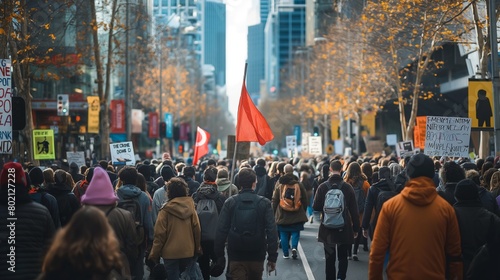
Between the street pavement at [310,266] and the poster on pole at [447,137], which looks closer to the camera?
the street pavement at [310,266]

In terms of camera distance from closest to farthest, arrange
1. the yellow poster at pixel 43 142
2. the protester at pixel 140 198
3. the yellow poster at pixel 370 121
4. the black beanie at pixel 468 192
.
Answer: the black beanie at pixel 468 192 → the protester at pixel 140 198 → the yellow poster at pixel 43 142 → the yellow poster at pixel 370 121

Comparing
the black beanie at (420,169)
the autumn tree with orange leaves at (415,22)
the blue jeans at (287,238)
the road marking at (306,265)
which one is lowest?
the road marking at (306,265)

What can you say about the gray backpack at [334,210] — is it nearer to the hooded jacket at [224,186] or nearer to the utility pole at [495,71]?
the hooded jacket at [224,186]

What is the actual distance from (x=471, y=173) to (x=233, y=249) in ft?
12.9

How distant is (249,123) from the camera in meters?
14.0

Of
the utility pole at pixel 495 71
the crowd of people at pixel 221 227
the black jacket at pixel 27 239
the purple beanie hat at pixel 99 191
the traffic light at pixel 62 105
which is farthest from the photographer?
the traffic light at pixel 62 105

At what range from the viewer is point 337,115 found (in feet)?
238

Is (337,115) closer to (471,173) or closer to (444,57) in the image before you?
(444,57)

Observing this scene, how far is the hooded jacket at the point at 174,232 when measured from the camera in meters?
10.3

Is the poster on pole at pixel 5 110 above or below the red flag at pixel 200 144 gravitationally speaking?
above

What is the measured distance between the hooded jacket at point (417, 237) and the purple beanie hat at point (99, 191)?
2.35 m

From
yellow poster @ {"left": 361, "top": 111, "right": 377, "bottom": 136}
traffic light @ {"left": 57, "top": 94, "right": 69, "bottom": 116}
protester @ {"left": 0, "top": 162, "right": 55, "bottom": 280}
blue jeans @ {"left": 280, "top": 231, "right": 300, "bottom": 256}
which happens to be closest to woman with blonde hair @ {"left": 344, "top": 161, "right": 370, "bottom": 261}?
blue jeans @ {"left": 280, "top": 231, "right": 300, "bottom": 256}

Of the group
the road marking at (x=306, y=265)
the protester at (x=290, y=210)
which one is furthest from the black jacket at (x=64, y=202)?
the protester at (x=290, y=210)

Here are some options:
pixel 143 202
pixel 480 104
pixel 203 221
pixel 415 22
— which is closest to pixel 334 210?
pixel 203 221
